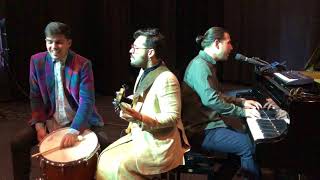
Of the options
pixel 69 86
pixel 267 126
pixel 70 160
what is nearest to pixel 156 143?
pixel 70 160

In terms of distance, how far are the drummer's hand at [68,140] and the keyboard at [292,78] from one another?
147cm

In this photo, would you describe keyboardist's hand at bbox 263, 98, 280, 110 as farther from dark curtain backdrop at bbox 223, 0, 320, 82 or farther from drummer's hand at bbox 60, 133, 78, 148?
dark curtain backdrop at bbox 223, 0, 320, 82

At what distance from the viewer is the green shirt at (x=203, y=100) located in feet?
10.1

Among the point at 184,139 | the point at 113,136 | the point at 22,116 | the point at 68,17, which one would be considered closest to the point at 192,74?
the point at 184,139

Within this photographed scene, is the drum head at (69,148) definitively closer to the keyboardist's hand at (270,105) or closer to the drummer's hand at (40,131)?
the drummer's hand at (40,131)

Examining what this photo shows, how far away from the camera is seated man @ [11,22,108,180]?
310cm

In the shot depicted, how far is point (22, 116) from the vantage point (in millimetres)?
6477

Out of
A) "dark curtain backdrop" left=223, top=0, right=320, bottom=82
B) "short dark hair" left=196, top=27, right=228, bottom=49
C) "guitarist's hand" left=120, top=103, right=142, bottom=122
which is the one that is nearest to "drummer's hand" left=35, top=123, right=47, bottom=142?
"guitarist's hand" left=120, top=103, right=142, bottom=122

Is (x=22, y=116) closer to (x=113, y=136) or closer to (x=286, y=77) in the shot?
(x=113, y=136)

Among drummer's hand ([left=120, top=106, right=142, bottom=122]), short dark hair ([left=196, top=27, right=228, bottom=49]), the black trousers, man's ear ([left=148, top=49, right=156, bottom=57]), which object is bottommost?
the black trousers

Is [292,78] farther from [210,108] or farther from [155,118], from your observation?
[155,118]

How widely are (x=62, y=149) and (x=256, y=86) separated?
1.67m

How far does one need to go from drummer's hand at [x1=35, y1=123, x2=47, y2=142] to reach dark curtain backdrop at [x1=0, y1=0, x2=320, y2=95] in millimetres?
4369

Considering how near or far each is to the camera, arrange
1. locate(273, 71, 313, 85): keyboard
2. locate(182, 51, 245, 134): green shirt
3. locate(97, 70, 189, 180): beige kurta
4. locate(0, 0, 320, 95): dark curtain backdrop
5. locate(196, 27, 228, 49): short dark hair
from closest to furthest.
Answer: locate(97, 70, 189, 180): beige kurta → locate(273, 71, 313, 85): keyboard → locate(182, 51, 245, 134): green shirt → locate(196, 27, 228, 49): short dark hair → locate(0, 0, 320, 95): dark curtain backdrop
